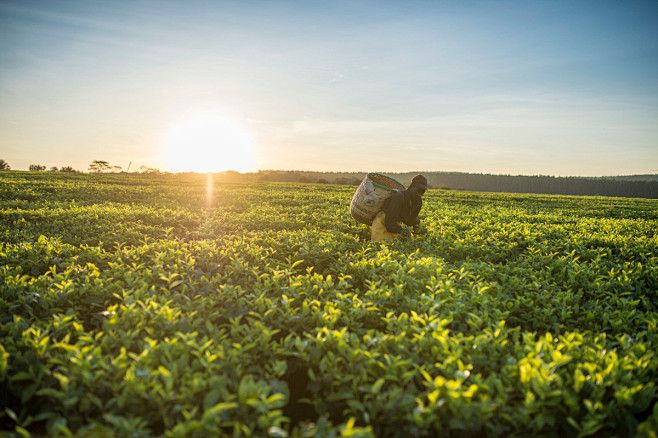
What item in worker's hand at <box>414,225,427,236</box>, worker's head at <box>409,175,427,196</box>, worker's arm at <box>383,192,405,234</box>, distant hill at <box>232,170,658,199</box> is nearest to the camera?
worker's arm at <box>383,192,405,234</box>

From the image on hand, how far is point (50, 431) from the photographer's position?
78.0 inches

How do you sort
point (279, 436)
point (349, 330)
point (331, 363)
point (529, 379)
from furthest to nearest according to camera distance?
point (349, 330) < point (331, 363) < point (529, 379) < point (279, 436)

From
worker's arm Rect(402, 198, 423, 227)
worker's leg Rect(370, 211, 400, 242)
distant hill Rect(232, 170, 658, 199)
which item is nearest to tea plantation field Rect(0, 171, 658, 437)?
worker's leg Rect(370, 211, 400, 242)

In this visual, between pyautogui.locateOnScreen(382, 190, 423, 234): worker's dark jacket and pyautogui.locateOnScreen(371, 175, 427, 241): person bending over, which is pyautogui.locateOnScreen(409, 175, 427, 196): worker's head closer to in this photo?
pyautogui.locateOnScreen(371, 175, 427, 241): person bending over

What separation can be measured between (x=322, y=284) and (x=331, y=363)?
5.14 feet

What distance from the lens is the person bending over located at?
7070mm

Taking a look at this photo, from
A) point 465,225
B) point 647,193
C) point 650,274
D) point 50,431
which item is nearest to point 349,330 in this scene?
point 50,431

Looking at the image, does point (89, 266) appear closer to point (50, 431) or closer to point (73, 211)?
point (50, 431)

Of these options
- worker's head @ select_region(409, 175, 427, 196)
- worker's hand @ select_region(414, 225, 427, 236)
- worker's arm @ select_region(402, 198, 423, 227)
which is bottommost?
worker's hand @ select_region(414, 225, 427, 236)

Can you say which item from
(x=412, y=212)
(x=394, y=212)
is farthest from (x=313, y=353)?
(x=412, y=212)

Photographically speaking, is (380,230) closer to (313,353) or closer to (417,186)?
(417,186)

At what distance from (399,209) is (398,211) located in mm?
46

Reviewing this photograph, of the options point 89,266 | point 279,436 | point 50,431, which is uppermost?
point 89,266

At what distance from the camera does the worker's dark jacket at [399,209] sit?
7055 millimetres
